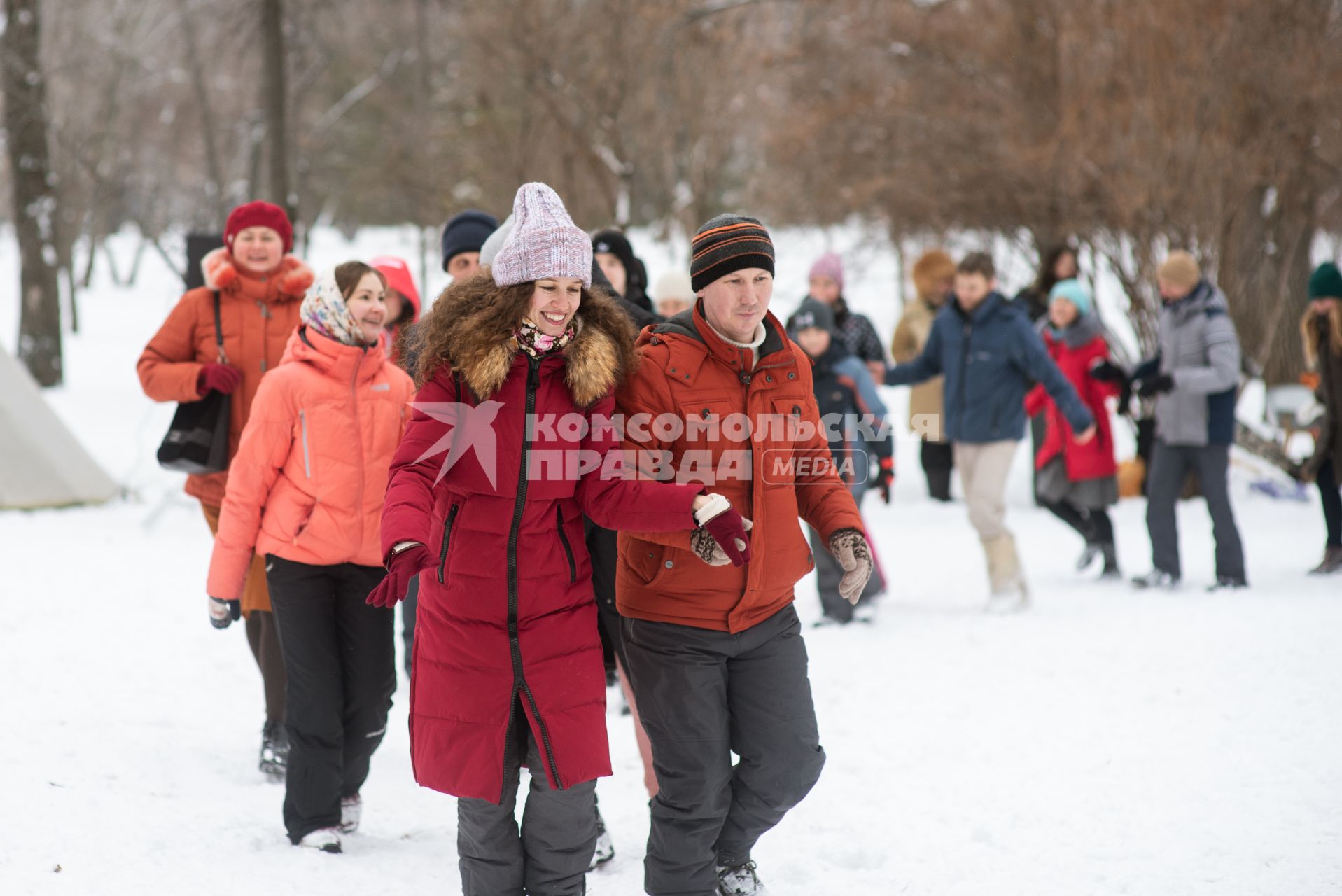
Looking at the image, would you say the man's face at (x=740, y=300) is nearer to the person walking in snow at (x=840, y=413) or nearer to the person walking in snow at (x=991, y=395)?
the person walking in snow at (x=840, y=413)

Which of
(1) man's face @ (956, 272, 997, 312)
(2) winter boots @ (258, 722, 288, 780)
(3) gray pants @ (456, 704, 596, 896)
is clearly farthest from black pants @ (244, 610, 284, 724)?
(1) man's face @ (956, 272, 997, 312)

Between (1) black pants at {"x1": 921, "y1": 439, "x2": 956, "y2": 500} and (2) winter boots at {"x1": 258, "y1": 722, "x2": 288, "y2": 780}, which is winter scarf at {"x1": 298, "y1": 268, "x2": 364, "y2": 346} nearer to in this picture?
(2) winter boots at {"x1": 258, "y1": 722, "x2": 288, "y2": 780}

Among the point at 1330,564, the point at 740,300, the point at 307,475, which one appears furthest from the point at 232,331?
the point at 1330,564

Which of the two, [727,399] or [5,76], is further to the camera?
[5,76]

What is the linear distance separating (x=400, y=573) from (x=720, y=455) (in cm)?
90

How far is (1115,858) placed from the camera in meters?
3.62

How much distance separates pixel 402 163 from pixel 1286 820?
22117 millimetres

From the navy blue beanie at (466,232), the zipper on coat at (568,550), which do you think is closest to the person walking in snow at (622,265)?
the navy blue beanie at (466,232)

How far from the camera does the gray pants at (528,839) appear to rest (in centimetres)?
286

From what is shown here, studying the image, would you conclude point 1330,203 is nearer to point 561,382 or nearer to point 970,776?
point 970,776

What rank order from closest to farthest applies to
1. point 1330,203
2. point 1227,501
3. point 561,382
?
point 561,382 → point 1227,501 → point 1330,203

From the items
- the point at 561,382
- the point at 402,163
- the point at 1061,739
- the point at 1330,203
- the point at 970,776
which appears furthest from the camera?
the point at 402,163

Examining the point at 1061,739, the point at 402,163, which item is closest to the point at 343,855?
the point at 1061,739

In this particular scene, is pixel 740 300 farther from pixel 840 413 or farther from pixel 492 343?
pixel 840 413
